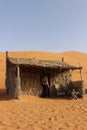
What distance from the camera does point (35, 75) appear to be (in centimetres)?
1906

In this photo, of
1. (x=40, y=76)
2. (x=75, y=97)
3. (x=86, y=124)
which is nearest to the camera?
(x=86, y=124)

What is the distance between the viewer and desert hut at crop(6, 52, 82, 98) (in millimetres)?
17750

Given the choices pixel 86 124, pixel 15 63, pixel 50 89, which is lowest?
pixel 86 124

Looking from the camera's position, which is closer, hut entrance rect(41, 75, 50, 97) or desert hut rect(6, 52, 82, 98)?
desert hut rect(6, 52, 82, 98)

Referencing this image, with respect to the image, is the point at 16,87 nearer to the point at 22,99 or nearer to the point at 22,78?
the point at 22,99

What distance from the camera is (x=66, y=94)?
1958cm

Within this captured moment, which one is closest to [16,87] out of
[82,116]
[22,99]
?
[22,99]

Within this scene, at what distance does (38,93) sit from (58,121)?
925 centimetres

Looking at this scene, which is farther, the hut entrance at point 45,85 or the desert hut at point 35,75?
the hut entrance at point 45,85

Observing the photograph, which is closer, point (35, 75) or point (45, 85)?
point (35, 75)

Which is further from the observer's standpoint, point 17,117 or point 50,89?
point 50,89

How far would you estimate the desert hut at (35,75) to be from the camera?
1775 centimetres

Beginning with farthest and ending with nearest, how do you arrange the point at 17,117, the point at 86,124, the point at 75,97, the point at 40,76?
the point at 40,76 → the point at 75,97 → the point at 17,117 → the point at 86,124

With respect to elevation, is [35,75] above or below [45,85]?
above
